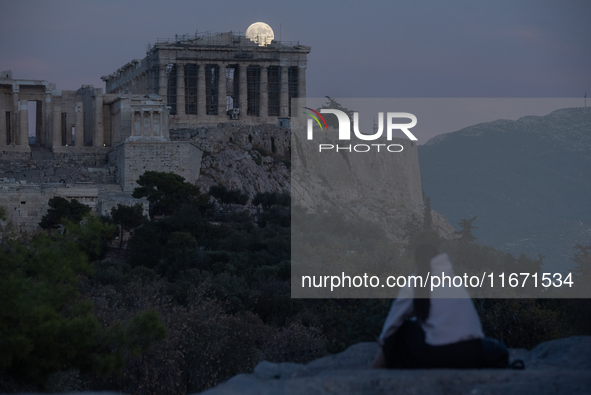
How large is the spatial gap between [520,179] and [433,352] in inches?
2964

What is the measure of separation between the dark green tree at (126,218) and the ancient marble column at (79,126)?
12.3 m

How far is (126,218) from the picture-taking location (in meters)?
29.6

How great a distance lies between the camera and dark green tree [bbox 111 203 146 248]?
29.6 metres

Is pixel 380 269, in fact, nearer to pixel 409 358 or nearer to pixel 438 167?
pixel 409 358

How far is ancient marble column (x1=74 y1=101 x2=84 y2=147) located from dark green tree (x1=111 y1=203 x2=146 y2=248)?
12.3 metres

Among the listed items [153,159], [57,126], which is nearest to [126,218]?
[153,159]

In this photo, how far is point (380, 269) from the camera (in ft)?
65.4

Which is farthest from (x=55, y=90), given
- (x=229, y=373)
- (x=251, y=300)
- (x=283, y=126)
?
(x=229, y=373)

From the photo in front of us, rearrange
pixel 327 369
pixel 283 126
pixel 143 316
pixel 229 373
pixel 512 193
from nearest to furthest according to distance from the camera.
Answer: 1. pixel 327 369
2. pixel 143 316
3. pixel 229 373
4. pixel 283 126
5. pixel 512 193

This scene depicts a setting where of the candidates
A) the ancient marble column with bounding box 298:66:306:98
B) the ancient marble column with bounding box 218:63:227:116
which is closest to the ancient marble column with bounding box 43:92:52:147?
the ancient marble column with bounding box 218:63:227:116

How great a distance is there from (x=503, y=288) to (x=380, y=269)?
403cm

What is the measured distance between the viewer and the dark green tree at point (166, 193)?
3234cm

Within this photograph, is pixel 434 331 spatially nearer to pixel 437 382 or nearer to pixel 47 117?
pixel 437 382

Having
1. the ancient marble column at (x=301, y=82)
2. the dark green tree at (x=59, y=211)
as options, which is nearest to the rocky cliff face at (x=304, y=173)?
the ancient marble column at (x=301, y=82)
